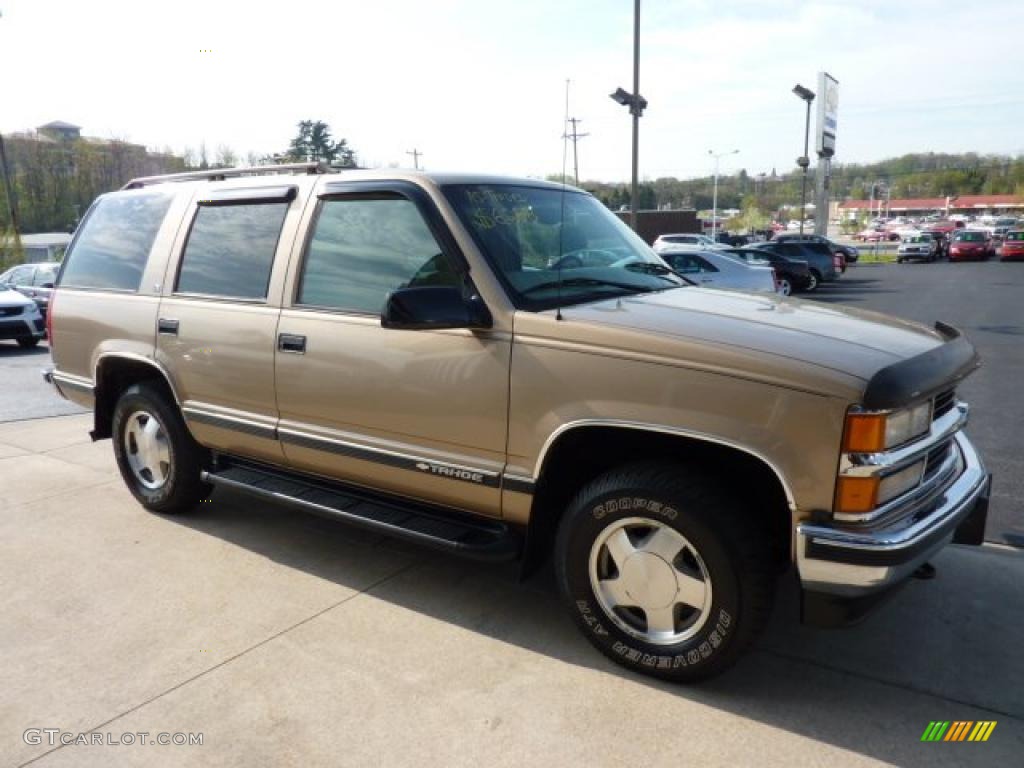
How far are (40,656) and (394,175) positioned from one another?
261cm

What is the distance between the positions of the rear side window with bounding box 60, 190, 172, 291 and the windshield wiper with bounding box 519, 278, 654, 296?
104 inches

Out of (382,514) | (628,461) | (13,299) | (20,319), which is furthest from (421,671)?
(13,299)

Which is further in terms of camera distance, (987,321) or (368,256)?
(987,321)

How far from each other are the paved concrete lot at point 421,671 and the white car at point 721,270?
12.8 m

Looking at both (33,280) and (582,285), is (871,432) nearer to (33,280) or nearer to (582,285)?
(582,285)

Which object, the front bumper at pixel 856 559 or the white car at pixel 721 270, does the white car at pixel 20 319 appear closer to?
the white car at pixel 721 270

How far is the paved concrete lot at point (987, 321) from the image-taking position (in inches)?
212

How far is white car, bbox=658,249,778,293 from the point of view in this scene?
1644 centimetres

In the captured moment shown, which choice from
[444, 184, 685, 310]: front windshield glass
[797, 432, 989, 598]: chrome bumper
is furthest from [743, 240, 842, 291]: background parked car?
[797, 432, 989, 598]: chrome bumper

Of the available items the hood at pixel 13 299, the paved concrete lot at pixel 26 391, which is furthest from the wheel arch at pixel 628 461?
the hood at pixel 13 299

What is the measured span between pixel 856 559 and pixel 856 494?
208 mm

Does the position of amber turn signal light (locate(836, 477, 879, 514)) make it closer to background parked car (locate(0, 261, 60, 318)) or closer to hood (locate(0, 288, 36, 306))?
hood (locate(0, 288, 36, 306))

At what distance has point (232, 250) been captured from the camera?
14.0 ft

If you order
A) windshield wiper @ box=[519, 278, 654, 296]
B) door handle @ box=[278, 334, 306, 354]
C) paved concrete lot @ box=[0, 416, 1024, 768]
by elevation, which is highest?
windshield wiper @ box=[519, 278, 654, 296]
